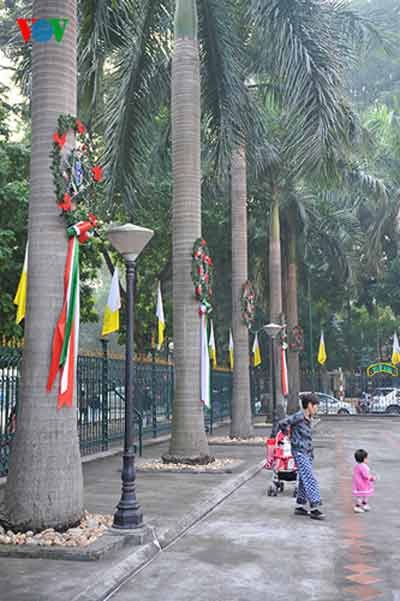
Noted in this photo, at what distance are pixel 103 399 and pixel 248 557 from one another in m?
9.53

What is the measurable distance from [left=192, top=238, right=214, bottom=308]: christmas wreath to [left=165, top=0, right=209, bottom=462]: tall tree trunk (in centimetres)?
12

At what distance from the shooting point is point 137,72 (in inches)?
613

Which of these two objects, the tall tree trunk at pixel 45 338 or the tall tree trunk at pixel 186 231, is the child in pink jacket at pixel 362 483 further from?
the tall tree trunk at pixel 186 231

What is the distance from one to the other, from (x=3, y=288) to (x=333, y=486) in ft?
32.2

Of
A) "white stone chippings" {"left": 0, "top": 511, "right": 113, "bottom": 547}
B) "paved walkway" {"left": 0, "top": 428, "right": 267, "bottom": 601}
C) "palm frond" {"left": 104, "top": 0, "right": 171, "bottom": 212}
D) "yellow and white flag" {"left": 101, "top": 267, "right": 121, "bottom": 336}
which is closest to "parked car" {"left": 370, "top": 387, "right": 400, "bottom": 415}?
"paved walkway" {"left": 0, "top": 428, "right": 267, "bottom": 601}

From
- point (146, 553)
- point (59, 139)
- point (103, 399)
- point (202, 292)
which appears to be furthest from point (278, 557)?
point (103, 399)

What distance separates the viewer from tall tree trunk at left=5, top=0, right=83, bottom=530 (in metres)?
7.11

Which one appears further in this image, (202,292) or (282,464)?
(202,292)

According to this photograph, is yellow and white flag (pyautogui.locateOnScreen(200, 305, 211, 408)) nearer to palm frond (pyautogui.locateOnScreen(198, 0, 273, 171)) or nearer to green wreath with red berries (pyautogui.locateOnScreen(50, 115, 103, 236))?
palm frond (pyautogui.locateOnScreen(198, 0, 273, 171))

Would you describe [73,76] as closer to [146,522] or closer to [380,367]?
[146,522]

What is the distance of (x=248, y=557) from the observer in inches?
264

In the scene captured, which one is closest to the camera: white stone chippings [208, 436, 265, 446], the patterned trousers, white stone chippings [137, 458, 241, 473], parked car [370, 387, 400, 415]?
the patterned trousers

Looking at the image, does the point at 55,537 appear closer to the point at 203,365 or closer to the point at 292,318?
the point at 203,365

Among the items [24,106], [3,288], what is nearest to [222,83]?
[24,106]
